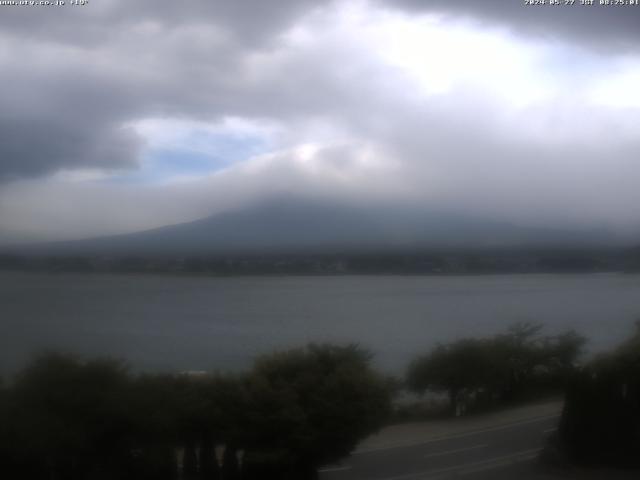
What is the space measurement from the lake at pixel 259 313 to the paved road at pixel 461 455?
508 mm

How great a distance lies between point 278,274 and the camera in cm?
445

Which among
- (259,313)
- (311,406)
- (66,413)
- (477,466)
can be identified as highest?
(259,313)

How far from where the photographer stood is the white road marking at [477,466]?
461 cm

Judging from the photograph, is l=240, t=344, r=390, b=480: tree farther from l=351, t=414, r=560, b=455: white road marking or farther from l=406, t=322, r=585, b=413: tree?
l=406, t=322, r=585, b=413: tree

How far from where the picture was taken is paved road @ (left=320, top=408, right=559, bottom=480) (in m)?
4.54

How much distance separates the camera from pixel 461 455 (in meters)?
4.68

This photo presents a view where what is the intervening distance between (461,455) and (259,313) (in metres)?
1.42

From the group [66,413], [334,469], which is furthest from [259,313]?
[66,413]

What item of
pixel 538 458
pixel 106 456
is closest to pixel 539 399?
pixel 538 458

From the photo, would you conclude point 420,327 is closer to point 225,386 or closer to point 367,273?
point 367,273

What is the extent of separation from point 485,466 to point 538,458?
364 millimetres

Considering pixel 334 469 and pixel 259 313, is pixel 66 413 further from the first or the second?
pixel 334 469

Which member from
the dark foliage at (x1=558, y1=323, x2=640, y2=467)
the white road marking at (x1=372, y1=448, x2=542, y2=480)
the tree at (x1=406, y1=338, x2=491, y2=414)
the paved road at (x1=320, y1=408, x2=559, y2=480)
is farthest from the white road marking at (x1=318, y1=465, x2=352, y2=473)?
the dark foliage at (x1=558, y1=323, x2=640, y2=467)

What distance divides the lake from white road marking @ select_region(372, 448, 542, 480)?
2.09 ft
